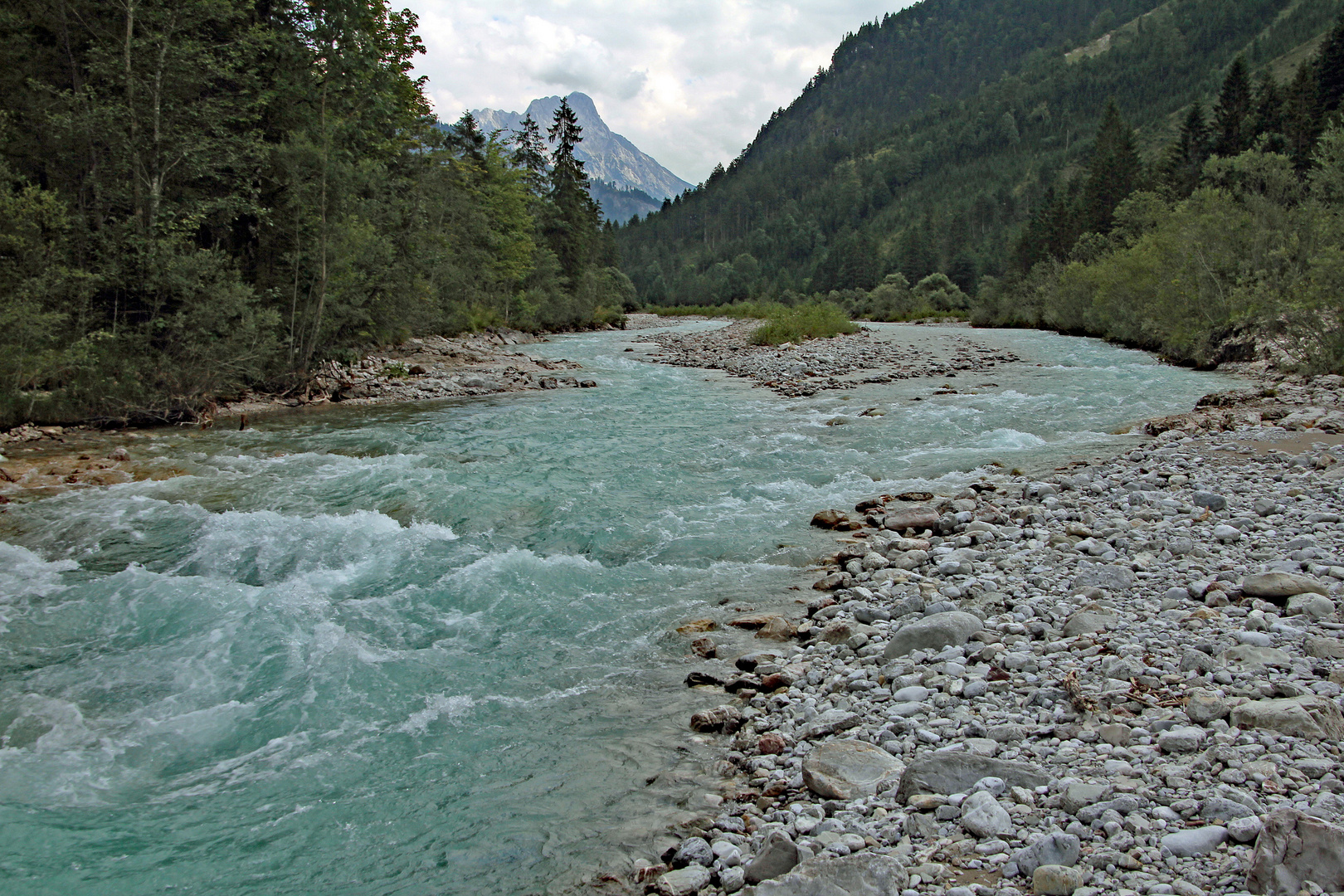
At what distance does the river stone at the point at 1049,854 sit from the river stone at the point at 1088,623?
256cm

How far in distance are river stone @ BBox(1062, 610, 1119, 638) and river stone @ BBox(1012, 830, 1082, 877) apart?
2.56 m

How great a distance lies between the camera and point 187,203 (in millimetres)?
16734

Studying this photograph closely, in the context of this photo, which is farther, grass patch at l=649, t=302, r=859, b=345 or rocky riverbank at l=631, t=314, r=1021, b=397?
grass patch at l=649, t=302, r=859, b=345

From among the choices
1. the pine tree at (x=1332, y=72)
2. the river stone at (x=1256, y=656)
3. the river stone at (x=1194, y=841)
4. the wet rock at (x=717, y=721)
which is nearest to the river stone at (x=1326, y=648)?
the river stone at (x=1256, y=656)

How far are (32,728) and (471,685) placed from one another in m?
3.00

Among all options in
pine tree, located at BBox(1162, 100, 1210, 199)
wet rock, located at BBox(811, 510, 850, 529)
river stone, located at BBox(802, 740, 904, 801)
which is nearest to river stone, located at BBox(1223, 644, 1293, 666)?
river stone, located at BBox(802, 740, 904, 801)

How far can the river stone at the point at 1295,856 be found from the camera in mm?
2305

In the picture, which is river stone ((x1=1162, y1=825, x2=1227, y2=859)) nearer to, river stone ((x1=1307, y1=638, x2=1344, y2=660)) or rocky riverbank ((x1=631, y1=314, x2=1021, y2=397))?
river stone ((x1=1307, y1=638, x2=1344, y2=660))

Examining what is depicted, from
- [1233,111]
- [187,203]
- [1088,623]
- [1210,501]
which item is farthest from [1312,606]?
[1233,111]

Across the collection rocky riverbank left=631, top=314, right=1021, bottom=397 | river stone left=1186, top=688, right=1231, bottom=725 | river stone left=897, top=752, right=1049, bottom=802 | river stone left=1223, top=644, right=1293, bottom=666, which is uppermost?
rocky riverbank left=631, top=314, right=1021, bottom=397

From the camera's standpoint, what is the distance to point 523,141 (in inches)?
2373

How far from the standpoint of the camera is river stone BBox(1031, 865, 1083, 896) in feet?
8.62

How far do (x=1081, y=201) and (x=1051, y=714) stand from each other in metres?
74.5

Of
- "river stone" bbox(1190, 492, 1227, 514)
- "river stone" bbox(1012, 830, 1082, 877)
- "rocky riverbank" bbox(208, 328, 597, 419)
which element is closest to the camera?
"river stone" bbox(1012, 830, 1082, 877)
